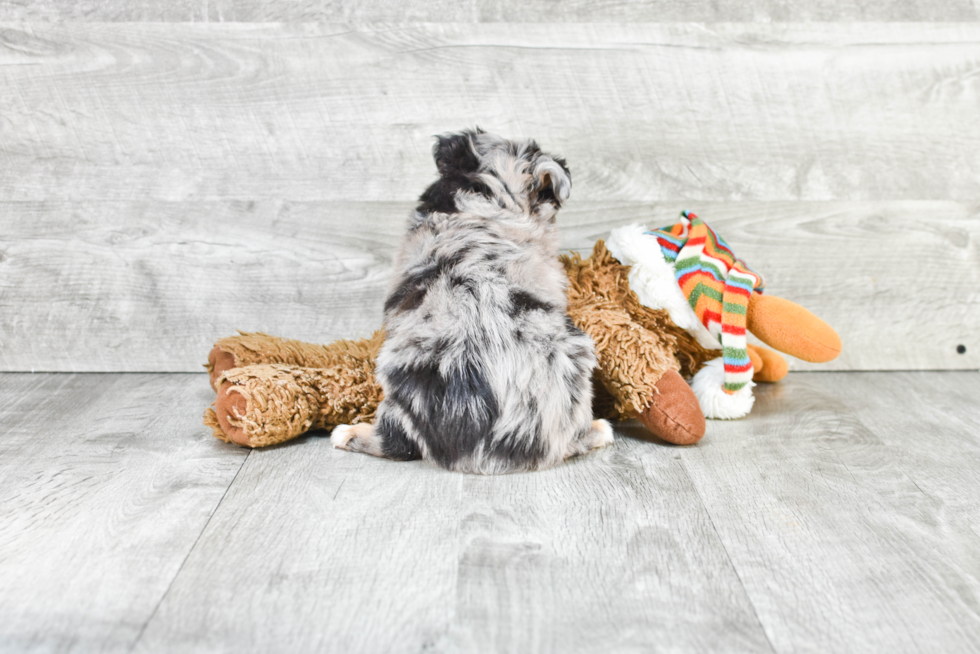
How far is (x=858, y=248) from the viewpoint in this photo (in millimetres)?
2455

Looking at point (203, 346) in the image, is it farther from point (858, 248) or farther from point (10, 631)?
point (858, 248)

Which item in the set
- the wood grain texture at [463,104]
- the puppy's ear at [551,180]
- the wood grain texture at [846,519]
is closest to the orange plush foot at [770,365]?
the wood grain texture at [846,519]

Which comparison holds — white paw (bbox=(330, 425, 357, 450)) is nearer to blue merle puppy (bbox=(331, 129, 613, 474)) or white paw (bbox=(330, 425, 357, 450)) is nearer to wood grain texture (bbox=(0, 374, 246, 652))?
blue merle puppy (bbox=(331, 129, 613, 474))

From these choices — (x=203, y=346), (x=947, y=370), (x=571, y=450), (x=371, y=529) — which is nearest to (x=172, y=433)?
(x=203, y=346)

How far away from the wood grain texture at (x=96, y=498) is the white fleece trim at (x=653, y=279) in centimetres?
106

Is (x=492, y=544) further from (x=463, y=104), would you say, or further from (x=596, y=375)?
(x=463, y=104)

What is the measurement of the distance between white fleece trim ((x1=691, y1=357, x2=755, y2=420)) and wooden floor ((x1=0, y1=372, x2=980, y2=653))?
5 cm

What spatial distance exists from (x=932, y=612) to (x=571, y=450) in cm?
75

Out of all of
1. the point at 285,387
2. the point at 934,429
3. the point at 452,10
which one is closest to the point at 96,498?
the point at 285,387

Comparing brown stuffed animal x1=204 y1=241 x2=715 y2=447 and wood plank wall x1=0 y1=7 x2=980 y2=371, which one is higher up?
wood plank wall x1=0 y1=7 x2=980 y2=371

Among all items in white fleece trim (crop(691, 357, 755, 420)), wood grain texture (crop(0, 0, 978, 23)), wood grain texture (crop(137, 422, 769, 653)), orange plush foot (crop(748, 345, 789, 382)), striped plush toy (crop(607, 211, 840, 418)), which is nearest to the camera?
wood grain texture (crop(137, 422, 769, 653))

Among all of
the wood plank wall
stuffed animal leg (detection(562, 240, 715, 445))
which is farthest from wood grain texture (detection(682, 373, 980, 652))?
the wood plank wall

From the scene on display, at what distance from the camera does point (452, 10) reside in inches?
89.4

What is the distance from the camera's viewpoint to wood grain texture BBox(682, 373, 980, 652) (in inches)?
48.6
